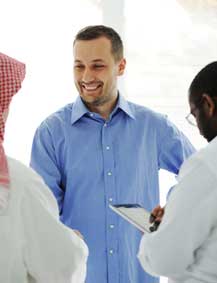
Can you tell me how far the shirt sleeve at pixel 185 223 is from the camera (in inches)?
51.2

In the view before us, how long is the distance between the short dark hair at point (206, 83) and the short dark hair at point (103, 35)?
86 centimetres

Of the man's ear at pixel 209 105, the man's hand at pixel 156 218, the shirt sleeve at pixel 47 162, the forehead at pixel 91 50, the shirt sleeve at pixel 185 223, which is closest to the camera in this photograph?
the shirt sleeve at pixel 185 223

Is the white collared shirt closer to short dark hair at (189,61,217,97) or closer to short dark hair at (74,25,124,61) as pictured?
short dark hair at (189,61,217,97)

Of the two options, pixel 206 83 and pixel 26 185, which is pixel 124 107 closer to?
pixel 206 83

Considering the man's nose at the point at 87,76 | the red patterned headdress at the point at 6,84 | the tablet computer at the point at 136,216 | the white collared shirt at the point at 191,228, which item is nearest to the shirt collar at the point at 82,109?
the man's nose at the point at 87,76

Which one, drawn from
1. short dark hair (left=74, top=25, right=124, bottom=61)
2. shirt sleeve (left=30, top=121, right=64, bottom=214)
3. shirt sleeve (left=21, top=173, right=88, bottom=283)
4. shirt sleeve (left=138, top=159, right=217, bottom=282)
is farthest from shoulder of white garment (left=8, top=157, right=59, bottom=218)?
short dark hair (left=74, top=25, right=124, bottom=61)

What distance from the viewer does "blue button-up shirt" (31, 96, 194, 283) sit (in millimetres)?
2111

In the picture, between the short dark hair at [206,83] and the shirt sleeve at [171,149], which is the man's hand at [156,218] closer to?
the short dark hair at [206,83]

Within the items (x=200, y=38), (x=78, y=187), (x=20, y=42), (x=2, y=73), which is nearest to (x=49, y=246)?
(x=2, y=73)

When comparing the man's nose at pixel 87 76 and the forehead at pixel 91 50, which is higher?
the forehead at pixel 91 50

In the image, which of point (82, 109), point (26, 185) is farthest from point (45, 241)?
point (82, 109)

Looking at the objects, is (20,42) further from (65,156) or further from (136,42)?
(65,156)

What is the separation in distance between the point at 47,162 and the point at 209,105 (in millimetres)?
863

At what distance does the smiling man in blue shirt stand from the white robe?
0.70 meters
